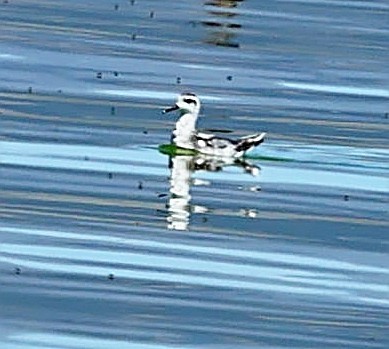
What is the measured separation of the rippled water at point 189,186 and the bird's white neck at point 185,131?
0.67 feet

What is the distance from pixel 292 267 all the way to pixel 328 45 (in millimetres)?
12792

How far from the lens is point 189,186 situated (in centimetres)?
1684

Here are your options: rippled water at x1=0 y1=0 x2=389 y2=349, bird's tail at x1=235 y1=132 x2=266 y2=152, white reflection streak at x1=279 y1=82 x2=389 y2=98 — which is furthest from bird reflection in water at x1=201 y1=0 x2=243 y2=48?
bird's tail at x1=235 y1=132 x2=266 y2=152

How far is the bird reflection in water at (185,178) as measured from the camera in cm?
1540

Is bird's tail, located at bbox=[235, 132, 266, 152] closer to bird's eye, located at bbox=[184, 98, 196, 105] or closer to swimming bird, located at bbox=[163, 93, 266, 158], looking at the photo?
swimming bird, located at bbox=[163, 93, 266, 158]

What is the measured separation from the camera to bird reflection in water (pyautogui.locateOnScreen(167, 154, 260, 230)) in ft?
50.5

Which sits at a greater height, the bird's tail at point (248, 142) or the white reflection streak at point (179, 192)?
the bird's tail at point (248, 142)

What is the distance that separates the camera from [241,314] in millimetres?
12484

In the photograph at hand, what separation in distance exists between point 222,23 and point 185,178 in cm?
1025

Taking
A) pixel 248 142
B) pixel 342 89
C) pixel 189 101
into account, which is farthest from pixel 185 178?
pixel 342 89

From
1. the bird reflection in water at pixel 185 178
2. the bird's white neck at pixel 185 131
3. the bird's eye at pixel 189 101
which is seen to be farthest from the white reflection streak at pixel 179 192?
the bird's eye at pixel 189 101

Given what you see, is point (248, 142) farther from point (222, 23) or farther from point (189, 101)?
point (222, 23)

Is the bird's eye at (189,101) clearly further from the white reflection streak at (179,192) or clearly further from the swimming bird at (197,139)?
the white reflection streak at (179,192)

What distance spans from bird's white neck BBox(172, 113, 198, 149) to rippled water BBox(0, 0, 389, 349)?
0.67 ft
